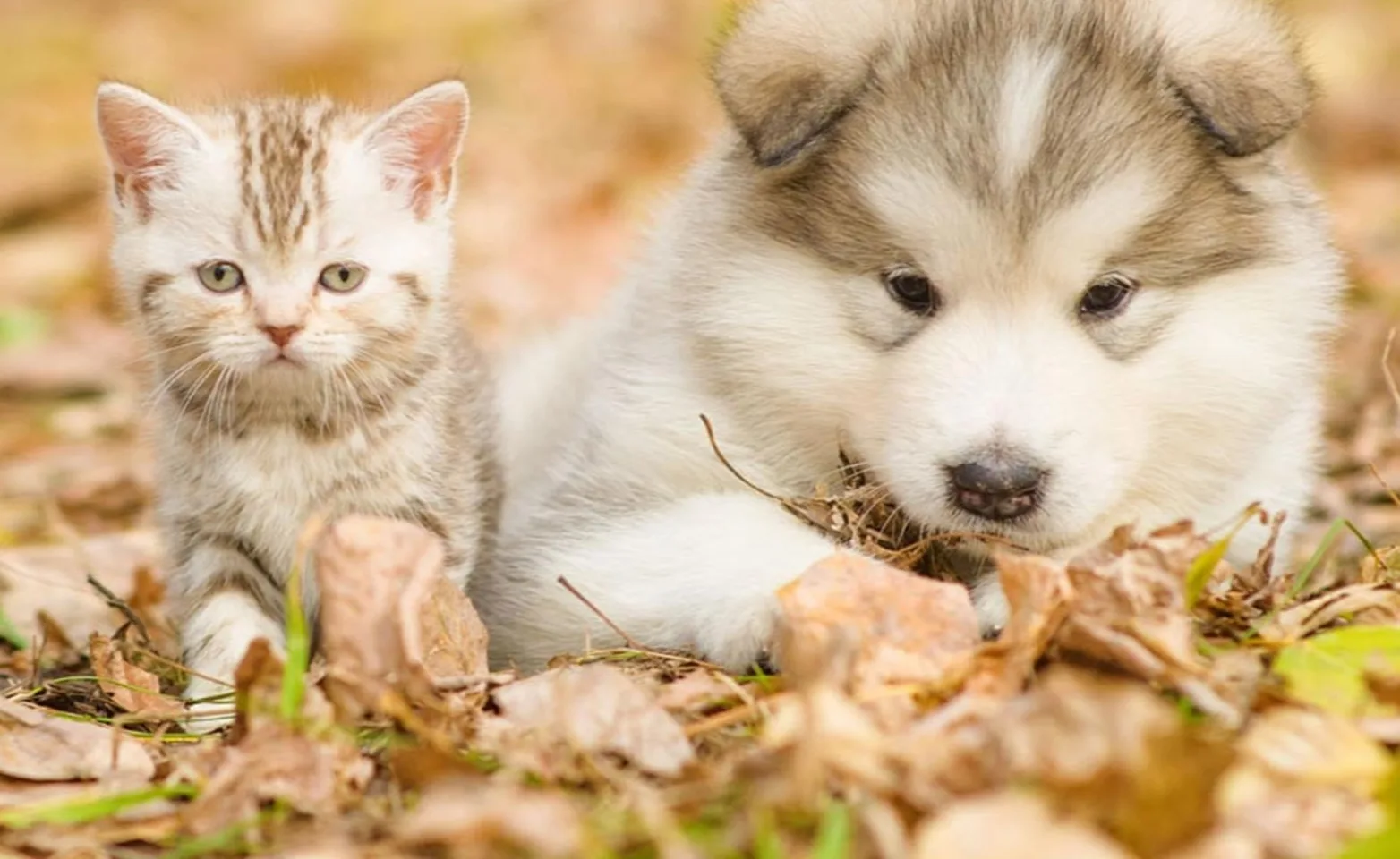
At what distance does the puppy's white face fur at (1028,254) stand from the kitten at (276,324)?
28.1 inches

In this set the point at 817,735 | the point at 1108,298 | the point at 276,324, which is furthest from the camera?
the point at 276,324

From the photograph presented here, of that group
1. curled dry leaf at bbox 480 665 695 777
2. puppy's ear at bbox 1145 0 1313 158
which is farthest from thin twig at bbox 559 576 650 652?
puppy's ear at bbox 1145 0 1313 158

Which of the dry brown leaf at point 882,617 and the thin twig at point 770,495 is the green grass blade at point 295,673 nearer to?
the dry brown leaf at point 882,617

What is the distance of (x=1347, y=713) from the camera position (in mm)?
2820

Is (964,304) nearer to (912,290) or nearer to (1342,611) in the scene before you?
(912,290)

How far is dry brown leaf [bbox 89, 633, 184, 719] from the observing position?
11.7 feet

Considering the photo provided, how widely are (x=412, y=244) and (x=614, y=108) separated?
31.0ft

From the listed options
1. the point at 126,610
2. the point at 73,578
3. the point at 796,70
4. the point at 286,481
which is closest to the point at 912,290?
the point at 796,70

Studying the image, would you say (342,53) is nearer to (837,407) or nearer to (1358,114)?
(1358,114)

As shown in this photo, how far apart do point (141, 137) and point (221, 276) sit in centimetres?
40

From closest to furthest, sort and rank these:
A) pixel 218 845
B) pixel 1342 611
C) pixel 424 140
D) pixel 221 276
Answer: pixel 218 845 → pixel 1342 611 → pixel 221 276 → pixel 424 140

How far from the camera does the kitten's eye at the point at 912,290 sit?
353 centimetres

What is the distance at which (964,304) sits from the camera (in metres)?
3.47

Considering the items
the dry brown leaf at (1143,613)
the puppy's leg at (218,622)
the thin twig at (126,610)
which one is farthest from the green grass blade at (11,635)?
the dry brown leaf at (1143,613)
